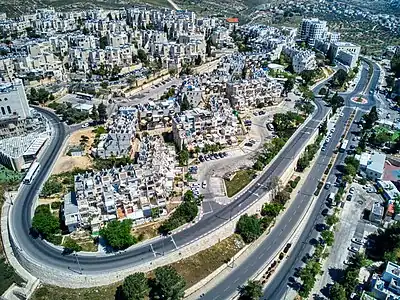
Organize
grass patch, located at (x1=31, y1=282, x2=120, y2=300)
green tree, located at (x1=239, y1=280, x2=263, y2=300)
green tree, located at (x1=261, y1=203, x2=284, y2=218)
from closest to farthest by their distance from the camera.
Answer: green tree, located at (x1=239, y1=280, x2=263, y2=300) < grass patch, located at (x1=31, y1=282, x2=120, y2=300) < green tree, located at (x1=261, y1=203, x2=284, y2=218)

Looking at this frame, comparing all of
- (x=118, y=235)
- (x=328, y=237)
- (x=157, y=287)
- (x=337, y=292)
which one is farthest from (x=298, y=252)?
(x=118, y=235)

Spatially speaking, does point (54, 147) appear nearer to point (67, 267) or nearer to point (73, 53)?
point (67, 267)

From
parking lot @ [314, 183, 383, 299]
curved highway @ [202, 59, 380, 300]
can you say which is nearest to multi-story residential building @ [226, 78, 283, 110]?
curved highway @ [202, 59, 380, 300]

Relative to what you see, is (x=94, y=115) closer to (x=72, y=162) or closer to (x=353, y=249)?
(x=72, y=162)

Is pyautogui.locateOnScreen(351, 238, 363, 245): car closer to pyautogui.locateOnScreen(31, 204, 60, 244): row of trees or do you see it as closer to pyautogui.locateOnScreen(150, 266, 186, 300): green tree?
pyautogui.locateOnScreen(150, 266, 186, 300): green tree

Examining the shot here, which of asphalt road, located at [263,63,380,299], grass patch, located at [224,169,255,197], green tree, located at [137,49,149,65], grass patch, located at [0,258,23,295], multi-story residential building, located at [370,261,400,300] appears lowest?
grass patch, located at [0,258,23,295]

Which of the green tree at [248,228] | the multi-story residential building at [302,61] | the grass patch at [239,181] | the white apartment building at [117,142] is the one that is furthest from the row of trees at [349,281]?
the multi-story residential building at [302,61]
